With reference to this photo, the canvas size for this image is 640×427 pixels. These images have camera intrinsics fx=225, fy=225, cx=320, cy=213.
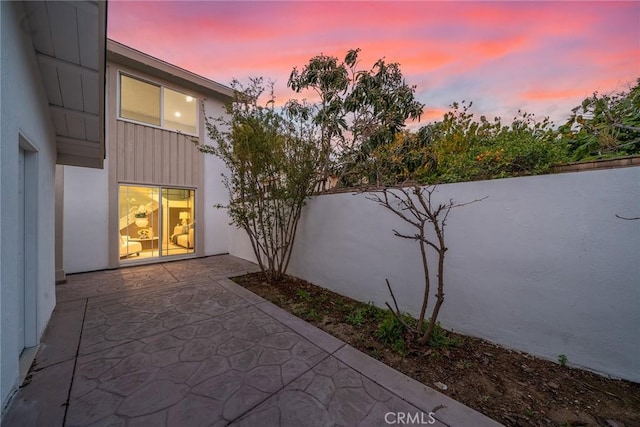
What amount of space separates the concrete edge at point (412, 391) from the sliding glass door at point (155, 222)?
6440mm

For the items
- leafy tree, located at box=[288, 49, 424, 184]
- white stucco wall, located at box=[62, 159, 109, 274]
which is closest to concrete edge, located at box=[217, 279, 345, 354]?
leafy tree, located at box=[288, 49, 424, 184]

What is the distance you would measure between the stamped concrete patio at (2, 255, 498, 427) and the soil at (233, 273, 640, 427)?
17 cm

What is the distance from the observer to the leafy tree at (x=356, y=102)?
531 centimetres

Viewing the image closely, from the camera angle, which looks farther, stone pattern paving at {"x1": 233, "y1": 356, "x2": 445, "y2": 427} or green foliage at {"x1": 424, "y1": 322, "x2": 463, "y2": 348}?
green foliage at {"x1": 424, "y1": 322, "x2": 463, "y2": 348}

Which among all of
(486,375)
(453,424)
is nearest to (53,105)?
(453,424)

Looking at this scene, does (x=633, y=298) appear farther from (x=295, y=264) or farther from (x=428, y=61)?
(x=428, y=61)

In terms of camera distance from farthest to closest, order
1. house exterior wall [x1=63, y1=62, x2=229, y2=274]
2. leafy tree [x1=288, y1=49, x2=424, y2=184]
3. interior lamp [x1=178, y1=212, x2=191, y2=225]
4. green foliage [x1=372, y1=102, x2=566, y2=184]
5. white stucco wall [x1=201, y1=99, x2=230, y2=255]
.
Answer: white stucco wall [x1=201, y1=99, x2=230, y2=255], interior lamp [x1=178, y1=212, x2=191, y2=225], house exterior wall [x1=63, y1=62, x2=229, y2=274], leafy tree [x1=288, y1=49, x2=424, y2=184], green foliage [x1=372, y1=102, x2=566, y2=184]

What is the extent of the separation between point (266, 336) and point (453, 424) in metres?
2.00

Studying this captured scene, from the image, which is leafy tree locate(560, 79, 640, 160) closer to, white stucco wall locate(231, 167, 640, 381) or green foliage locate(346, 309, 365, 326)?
white stucco wall locate(231, 167, 640, 381)

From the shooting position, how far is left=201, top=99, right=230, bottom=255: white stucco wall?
7.45 metres

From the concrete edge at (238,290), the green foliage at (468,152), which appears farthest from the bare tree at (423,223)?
the concrete edge at (238,290)

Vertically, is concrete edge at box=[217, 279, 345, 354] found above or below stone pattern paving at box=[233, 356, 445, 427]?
below

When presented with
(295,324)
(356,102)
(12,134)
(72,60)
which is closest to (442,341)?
(295,324)

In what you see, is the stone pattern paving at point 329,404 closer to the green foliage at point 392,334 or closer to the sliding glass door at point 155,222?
the green foliage at point 392,334
